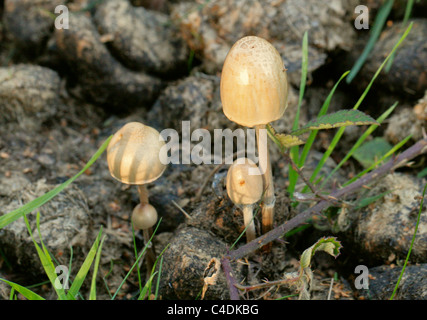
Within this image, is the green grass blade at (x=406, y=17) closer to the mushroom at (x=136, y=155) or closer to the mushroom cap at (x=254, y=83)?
the mushroom cap at (x=254, y=83)

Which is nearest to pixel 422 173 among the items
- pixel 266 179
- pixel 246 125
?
pixel 266 179

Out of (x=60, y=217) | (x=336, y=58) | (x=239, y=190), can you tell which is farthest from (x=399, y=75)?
Answer: (x=60, y=217)

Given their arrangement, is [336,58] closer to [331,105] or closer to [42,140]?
[331,105]

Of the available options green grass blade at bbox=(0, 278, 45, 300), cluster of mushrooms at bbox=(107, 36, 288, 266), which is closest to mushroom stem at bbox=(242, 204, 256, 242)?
cluster of mushrooms at bbox=(107, 36, 288, 266)
